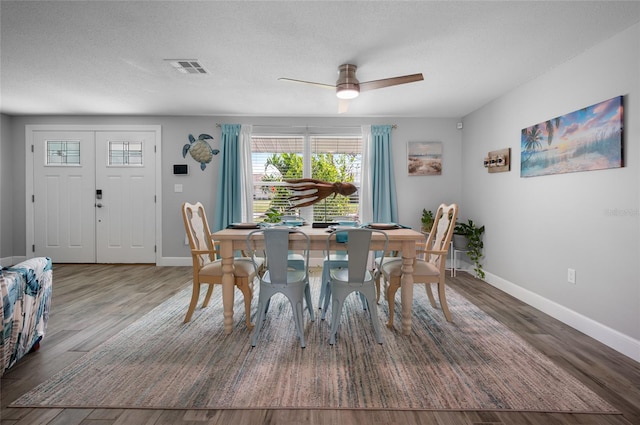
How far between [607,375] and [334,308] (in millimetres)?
1761

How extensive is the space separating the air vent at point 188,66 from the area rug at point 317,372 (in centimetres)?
241

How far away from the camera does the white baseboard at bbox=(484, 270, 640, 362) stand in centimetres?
222

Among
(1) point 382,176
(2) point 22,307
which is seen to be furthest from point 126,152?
(1) point 382,176

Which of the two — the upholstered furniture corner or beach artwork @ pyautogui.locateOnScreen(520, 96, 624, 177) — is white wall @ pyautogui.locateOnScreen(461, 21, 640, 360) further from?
the upholstered furniture corner

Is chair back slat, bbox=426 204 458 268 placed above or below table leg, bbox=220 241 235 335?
above

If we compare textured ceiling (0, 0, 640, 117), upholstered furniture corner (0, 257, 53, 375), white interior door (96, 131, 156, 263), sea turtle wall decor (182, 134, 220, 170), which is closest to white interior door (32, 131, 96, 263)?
white interior door (96, 131, 156, 263)

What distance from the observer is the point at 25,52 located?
281 cm

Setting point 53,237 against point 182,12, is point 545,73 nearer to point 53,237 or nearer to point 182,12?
point 182,12

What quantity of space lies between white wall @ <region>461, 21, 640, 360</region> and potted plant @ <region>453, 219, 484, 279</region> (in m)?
0.14

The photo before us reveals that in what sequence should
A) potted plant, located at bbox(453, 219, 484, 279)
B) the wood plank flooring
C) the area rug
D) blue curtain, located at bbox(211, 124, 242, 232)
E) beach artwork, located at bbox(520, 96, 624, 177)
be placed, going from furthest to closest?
blue curtain, located at bbox(211, 124, 242, 232) < potted plant, located at bbox(453, 219, 484, 279) < beach artwork, located at bbox(520, 96, 624, 177) < the area rug < the wood plank flooring

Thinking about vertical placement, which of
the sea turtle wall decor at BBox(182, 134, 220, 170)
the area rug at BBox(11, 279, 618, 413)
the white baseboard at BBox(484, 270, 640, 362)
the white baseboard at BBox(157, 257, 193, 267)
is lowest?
the area rug at BBox(11, 279, 618, 413)

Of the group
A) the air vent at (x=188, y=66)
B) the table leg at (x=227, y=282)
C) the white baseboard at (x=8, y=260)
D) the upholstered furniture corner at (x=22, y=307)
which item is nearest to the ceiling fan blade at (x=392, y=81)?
the air vent at (x=188, y=66)

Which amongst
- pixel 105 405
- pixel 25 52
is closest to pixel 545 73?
pixel 105 405

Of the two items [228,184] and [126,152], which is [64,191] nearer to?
[126,152]
